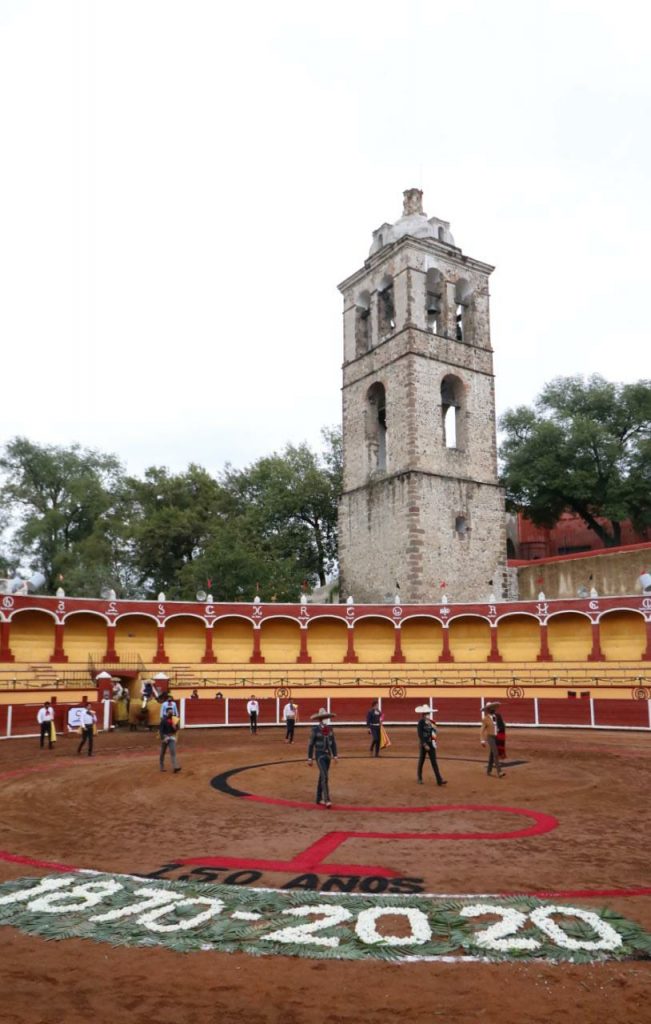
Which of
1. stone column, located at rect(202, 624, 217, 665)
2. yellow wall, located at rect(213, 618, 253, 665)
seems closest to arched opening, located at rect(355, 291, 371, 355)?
yellow wall, located at rect(213, 618, 253, 665)

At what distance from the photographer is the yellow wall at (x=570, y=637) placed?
35344 millimetres

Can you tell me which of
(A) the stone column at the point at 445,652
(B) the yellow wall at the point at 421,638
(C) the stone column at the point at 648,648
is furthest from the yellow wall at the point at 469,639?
(C) the stone column at the point at 648,648

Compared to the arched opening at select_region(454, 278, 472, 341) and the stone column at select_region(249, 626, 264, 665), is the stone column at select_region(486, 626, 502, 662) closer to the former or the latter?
the stone column at select_region(249, 626, 264, 665)

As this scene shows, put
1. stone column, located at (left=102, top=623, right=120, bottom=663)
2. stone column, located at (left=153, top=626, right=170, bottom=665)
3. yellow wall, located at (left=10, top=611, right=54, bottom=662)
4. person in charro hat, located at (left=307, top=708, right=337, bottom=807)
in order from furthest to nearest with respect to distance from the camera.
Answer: stone column, located at (left=153, top=626, right=170, bottom=665) < stone column, located at (left=102, top=623, right=120, bottom=663) < yellow wall, located at (left=10, top=611, right=54, bottom=662) < person in charro hat, located at (left=307, top=708, right=337, bottom=807)

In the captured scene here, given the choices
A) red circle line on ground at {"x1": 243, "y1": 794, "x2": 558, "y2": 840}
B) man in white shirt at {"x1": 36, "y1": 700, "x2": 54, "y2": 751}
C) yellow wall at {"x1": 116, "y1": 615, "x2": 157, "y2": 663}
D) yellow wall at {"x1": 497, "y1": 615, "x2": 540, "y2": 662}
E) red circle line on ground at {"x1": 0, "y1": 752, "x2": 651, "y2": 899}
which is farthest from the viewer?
yellow wall at {"x1": 497, "y1": 615, "x2": 540, "y2": 662}

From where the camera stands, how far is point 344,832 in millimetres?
10781

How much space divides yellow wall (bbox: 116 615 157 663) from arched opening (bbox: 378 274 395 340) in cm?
A: 2128

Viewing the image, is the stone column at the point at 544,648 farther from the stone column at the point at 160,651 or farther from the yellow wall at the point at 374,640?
the stone column at the point at 160,651

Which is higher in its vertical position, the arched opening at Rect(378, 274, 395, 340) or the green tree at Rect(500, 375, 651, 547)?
the arched opening at Rect(378, 274, 395, 340)

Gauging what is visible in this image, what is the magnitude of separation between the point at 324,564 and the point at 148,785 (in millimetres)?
40865

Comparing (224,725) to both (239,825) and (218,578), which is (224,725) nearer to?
(218,578)

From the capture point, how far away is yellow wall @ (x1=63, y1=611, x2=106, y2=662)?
113 feet

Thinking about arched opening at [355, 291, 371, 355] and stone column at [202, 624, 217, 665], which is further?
arched opening at [355, 291, 371, 355]

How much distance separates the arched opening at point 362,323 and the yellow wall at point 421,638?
17.4 metres
